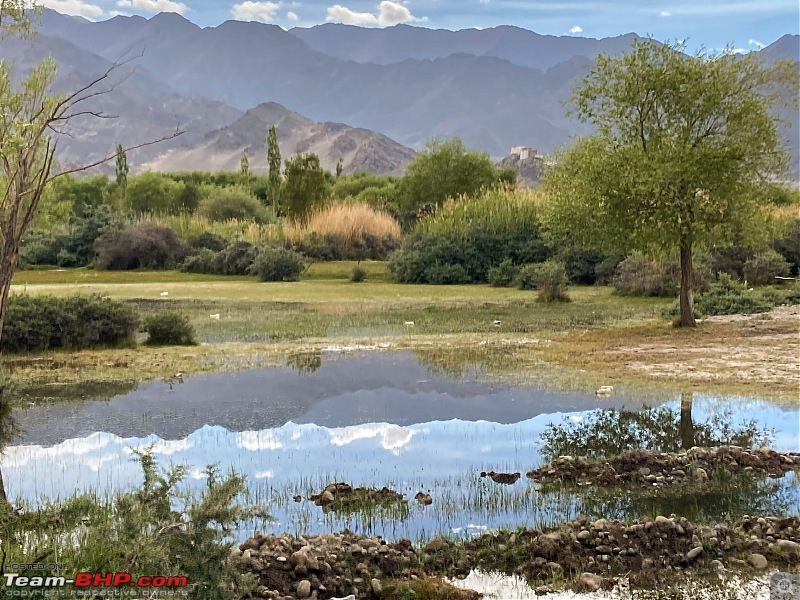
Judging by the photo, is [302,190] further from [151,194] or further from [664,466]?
[664,466]

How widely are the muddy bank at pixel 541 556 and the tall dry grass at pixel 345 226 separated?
34.0 metres

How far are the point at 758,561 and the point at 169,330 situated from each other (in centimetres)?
1323

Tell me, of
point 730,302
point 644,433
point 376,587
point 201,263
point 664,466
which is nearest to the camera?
point 376,587

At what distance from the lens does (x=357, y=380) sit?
45.9 ft

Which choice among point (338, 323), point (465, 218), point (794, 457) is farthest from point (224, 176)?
point (794, 457)

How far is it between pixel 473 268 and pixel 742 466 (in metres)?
25.4

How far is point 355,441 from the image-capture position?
33.1ft

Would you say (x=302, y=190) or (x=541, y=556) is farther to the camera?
(x=302, y=190)

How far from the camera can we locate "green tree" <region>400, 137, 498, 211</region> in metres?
55.2

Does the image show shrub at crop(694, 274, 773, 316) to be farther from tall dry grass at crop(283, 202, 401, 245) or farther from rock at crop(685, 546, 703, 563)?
tall dry grass at crop(283, 202, 401, 245)

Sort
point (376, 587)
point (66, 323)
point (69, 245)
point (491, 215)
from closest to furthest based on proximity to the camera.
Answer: point (376, 587)
point (66, 323)
point (491, 215)
point (69, 245)

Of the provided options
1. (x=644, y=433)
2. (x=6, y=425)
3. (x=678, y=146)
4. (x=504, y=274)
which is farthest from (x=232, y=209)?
(x=644, y=433)

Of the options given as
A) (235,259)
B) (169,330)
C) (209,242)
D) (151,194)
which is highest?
(151,194)

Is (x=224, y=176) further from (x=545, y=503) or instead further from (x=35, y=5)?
(x=545, y=503)
